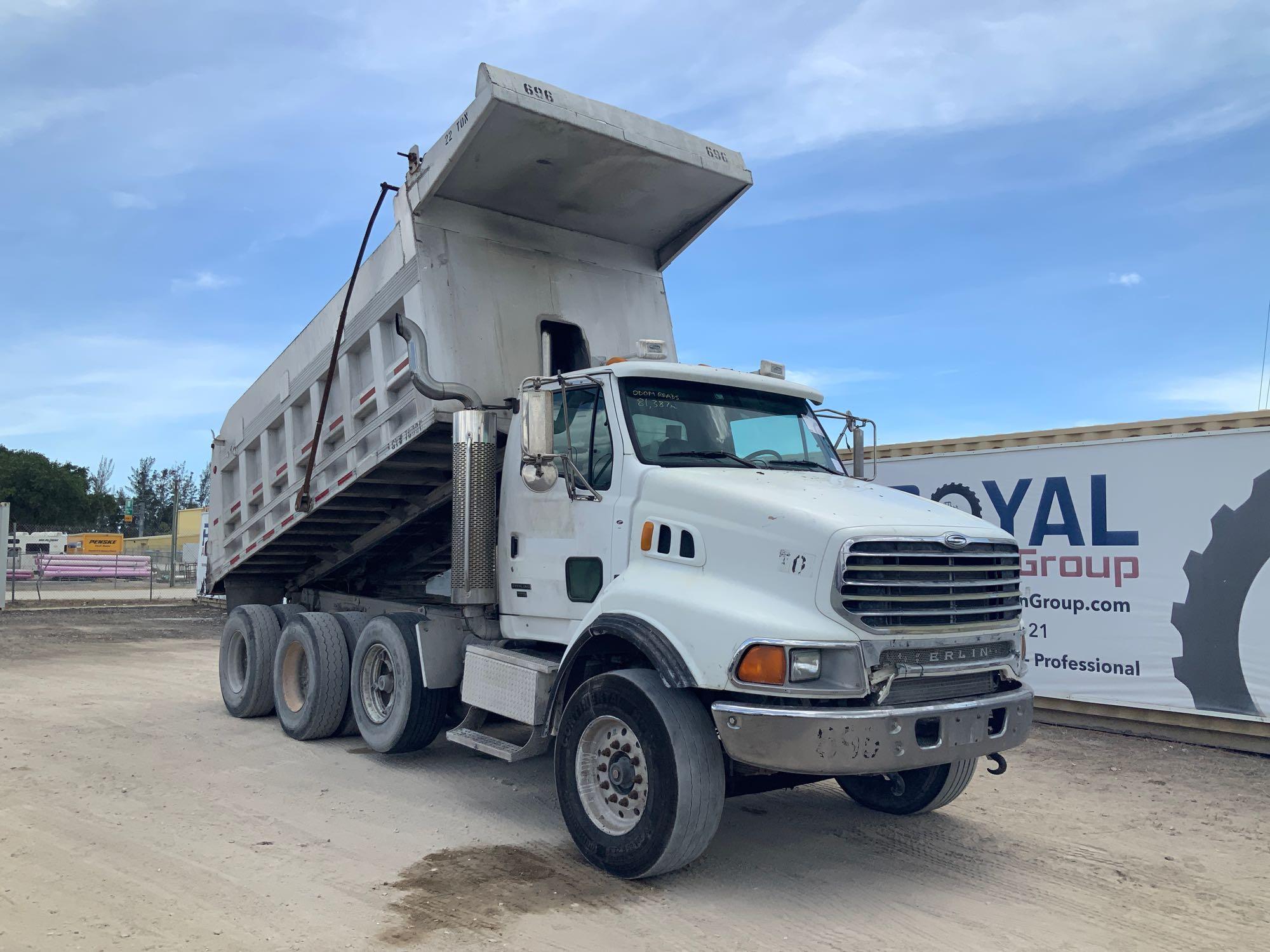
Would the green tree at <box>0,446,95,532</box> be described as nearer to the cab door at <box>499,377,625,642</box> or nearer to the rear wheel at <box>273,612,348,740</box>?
the rear wheel at <box>273,612,348,740</box>

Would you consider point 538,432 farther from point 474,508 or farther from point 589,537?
point 474,508

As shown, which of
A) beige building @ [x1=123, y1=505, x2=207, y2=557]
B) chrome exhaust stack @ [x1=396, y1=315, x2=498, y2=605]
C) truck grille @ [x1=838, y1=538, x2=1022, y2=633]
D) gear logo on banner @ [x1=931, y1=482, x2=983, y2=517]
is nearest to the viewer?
truck grille @ [x1=838, y1=538, x2=1022, y2=633]

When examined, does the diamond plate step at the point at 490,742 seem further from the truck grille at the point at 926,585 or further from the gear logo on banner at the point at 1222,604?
the gear logo on banner at the point at 1222,604

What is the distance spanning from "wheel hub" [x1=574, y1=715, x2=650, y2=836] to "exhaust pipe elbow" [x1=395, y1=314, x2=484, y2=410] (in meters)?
2.71

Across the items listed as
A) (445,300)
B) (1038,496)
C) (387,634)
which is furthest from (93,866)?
(1038,496)

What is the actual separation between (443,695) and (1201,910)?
5.06 metres

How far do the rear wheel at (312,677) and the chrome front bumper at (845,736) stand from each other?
14.9ft

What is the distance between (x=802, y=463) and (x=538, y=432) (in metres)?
1.74

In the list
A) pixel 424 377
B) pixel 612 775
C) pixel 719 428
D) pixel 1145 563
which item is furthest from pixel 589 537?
pixel 1145 563

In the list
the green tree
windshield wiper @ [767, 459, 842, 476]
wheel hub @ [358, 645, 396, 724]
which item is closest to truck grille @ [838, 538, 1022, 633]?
windshield wiper @ [767, 459, 842, 476]

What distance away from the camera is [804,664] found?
4.74 metres

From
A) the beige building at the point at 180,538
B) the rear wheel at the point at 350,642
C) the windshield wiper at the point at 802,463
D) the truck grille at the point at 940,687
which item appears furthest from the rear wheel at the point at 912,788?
the beige building at the point at 180,538

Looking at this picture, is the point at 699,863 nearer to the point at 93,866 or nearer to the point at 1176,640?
the point at 93,866

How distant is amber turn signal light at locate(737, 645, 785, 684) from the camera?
15.4 feet
